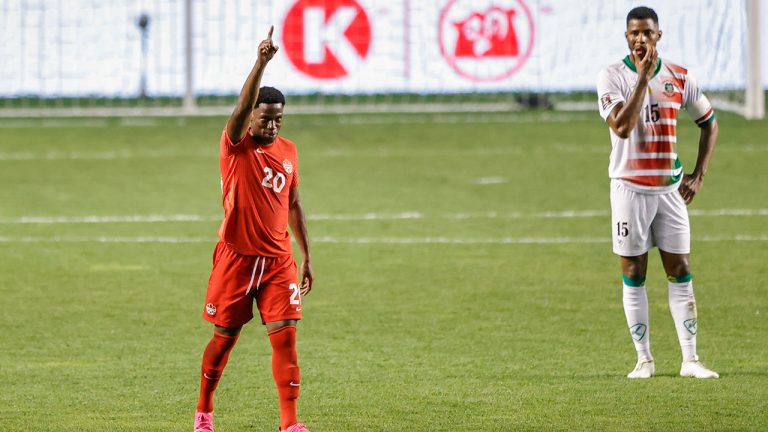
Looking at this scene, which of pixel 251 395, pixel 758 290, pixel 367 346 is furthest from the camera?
pixel 758 290

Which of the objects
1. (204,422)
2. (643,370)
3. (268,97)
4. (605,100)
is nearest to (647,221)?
(605,100)

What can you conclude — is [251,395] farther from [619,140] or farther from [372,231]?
[372,231]

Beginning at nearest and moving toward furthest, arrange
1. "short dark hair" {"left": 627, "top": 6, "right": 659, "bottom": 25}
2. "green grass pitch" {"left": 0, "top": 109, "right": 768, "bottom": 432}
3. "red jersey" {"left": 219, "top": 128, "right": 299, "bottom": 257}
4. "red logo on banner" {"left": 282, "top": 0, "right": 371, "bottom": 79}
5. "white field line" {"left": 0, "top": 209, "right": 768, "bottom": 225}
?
"red jersey" {"left": 219, "top": 128, "right": 299, "bottom": 257} → "green grass pitch" {"left": 0, "top": 109, "right": 768, "bottom": 432} → "short dark hair" {"left": 627, "top": 6, "right": 659, "bottom": 25} → "white field line" {"left": 0, "top": 209, "right": 768, "bottom": 225} → "red logo on banner" {"left": 282, "top": 0, "right": 371, "bottom": 79}

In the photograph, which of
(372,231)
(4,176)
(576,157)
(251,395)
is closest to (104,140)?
(4,176)

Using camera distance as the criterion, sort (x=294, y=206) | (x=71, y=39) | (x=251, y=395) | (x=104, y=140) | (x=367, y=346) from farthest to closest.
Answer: (x=71, y=39) < (x=104, y=140) < (x=367, y=346) < (x=251, y=395) < (x=294, y=206)

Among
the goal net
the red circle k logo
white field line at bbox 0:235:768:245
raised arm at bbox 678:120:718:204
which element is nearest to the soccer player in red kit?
raised arm at bbox 678:120:718:204

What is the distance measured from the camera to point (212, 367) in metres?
6.62

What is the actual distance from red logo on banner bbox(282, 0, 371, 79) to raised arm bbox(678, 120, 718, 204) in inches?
670

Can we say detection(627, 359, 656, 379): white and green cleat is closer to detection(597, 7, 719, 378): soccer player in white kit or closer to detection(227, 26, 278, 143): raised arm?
detection(597, 7, 719, 378): soccer player in white kit

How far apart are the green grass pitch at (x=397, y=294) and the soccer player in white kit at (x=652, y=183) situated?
325mm

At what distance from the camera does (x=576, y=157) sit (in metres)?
18.8

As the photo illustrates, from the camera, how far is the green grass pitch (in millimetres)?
7270

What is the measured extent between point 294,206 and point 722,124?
1591 centimetres

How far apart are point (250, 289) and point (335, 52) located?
60.4 feet
